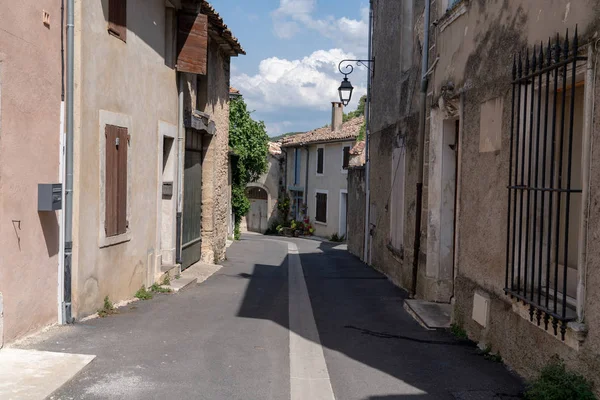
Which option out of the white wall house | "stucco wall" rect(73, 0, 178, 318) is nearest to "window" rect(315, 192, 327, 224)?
the white wall house

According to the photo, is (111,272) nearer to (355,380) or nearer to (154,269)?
(154,269)

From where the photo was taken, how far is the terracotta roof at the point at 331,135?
3203 centimetres

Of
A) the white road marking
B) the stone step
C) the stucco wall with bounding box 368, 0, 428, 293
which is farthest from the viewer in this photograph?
the stucco wall with bounding box 368, 0, 428, 293

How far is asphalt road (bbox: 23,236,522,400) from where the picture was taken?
488cm

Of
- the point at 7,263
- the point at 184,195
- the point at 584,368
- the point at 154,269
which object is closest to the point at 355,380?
the point at 584,368

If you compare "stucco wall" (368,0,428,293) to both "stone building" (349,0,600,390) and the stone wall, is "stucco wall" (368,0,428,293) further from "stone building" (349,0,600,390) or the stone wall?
the stone wall

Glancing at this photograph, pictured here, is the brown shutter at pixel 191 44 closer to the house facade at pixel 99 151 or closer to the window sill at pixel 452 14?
the house facade at pixel 99 151

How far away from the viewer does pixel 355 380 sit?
5.23 metres

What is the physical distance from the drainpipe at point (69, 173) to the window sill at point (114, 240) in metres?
0.90

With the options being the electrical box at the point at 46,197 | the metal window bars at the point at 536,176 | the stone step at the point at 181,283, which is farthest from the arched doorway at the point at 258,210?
the metal window bars at the point at 536,176

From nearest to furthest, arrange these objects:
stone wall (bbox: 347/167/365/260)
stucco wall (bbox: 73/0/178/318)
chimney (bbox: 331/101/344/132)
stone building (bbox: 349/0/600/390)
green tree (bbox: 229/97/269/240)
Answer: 1. stone building (bbox: 349/0/600/390)
2. stucco wall (bbox: 73/0/178/318)
3. stone wall (bbox: 347/167/365/260)
4. green tree (bbox: 229/97/269/240)
5. chimney (bbox: 331/101/344/132)

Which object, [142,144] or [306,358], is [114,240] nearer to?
[142,144]

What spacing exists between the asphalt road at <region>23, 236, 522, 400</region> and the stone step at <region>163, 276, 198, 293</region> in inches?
21.8

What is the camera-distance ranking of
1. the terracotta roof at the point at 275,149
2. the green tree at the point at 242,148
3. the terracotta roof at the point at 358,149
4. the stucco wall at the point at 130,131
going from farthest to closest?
the terracotta roof at the point at 275,149
the terracotta roof at the point at 358,149
the green tree at the point at 242,148
the stucco wall at the point at 130,131
